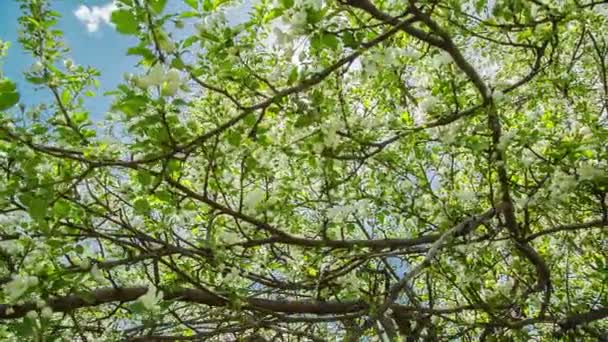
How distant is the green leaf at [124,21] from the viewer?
1.23 meters

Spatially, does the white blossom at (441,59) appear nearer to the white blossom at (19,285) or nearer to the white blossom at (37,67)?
the white blossom at (37,67)

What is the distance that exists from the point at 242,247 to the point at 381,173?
72cm

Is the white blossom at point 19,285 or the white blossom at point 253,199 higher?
the white blossom at point 253,199

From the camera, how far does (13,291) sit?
171 centimetres

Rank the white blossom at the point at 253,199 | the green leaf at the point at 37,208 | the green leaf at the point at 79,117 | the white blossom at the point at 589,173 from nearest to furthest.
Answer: the green leaf at the point at 37,208 < the green leaf at the point at 79,117 < the white blossom at the point at 589,173 < the white blossom at the point at 253,199

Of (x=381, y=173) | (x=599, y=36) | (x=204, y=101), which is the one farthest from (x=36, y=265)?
(x=599, y=36)

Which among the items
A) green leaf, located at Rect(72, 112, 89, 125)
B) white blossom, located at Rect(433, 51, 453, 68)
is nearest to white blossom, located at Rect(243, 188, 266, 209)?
green leaf, located at Rect(72, 112, 89, 125)

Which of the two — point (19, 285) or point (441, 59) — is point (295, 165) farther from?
point (19, 285)

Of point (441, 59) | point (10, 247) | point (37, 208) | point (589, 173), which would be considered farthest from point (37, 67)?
point (589, 173)

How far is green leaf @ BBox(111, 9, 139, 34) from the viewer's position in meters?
1.23

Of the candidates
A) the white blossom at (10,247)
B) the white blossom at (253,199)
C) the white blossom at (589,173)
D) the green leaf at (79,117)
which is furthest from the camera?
the white blossom at (253,199)

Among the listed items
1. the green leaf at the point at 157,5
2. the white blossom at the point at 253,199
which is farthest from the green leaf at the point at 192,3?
the white blossom at the point at 253,199

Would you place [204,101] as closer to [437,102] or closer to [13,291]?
[437,102]

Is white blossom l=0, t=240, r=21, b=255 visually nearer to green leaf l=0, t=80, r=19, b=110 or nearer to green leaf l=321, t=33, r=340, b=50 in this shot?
green leaf l=0, t=80, r=19, b=110
